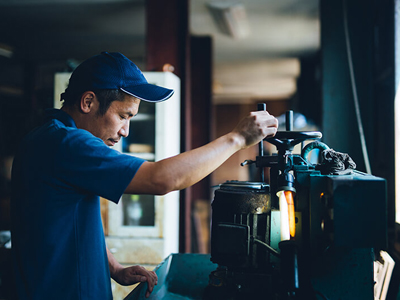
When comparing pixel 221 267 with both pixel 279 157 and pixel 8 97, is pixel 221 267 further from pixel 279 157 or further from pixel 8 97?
pixel 8 97

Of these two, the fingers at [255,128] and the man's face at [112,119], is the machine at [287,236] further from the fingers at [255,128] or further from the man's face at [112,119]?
the man's face at [112,119]

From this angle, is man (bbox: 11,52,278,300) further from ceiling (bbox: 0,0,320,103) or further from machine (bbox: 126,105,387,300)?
ceiling (bbox: 0,0,320,103)

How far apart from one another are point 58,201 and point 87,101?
0.31 metres

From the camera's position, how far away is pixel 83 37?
15.9 ft

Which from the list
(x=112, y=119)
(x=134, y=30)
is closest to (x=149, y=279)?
(x=112, y=119)

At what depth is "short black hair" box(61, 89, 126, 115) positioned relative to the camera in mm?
1042

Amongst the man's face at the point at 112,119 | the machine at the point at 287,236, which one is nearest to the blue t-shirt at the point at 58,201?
the man's face at the point at 112,119

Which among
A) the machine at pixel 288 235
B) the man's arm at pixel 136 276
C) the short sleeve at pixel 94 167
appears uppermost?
the short sleeve at pixel 94 167

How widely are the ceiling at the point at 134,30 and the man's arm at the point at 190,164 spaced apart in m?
2.86

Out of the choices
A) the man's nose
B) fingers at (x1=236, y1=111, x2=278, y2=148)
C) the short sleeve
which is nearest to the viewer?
the short sleeve

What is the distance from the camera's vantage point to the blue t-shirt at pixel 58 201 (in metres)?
0.89

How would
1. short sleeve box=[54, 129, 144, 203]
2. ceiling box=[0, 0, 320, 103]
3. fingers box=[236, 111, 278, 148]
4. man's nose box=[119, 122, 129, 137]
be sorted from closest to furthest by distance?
short sleeve box=[54, 129, 144, 203], fingers box=[236, 111, 278, 148], man's nose box=[119, 122, 129, 137], ceiling box=[0, 0, 320, 103]

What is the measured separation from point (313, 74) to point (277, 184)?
549 cm

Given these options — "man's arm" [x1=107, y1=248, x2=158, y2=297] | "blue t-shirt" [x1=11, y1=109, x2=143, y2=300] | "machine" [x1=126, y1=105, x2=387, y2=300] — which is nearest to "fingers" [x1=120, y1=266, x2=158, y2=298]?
"man's arm" [x1=107, y1=248, x2=158, y2=297]
